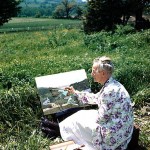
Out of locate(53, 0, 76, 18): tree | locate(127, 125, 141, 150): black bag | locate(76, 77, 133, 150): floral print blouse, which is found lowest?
locate(53, 0, 76, 18): tree

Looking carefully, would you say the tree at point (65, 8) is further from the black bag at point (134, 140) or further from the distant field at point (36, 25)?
the black bag at point (134, 140)

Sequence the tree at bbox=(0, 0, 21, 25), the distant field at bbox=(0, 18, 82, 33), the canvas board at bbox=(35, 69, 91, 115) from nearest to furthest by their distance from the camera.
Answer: the canvas board at bbox=(35, 69, 91, 115) < the tree at bbox=(0, 0, 21, 25) < the distant field at bbox=(0, 18, 82, 33)

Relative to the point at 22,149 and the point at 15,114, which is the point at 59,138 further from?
the point at 15,114

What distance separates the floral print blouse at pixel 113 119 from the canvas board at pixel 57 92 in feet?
4.49

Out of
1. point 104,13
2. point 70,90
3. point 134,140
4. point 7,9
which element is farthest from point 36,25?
point 134,140

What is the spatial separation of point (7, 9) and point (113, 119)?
133 feet

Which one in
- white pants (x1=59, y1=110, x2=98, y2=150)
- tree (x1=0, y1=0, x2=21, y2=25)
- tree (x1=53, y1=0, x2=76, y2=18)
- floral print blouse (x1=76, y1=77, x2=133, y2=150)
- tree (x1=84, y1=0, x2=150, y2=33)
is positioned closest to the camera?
floral print blouse (x1=76, y1=77, x2=133, y2=150)

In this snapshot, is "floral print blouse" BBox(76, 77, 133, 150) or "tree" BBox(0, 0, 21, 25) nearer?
"floral print blouse" BBox(76, 77, 133, 150)

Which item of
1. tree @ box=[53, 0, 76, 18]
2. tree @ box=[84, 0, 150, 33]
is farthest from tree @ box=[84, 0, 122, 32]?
tree @ box=[53, 0, 76, 18]

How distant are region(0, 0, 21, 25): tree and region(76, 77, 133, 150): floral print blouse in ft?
131

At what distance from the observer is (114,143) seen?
19.5ft

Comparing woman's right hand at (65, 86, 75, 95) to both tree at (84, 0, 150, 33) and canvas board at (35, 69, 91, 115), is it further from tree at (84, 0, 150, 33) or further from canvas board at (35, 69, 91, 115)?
tree at (84, 0, 150, 33)

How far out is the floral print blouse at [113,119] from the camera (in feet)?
19.1

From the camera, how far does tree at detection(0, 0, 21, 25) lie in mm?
44469
